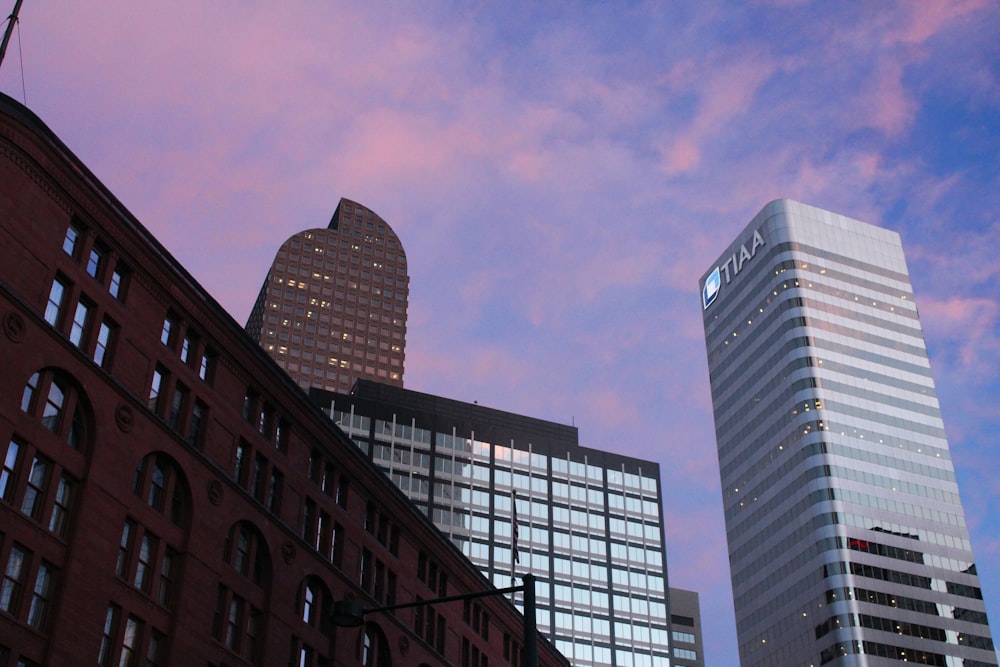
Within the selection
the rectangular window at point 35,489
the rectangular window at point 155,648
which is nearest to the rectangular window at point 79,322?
the rectangular window at point 35,489

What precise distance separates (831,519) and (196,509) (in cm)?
13614

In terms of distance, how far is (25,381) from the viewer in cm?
4388

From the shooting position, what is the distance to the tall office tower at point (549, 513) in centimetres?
16150

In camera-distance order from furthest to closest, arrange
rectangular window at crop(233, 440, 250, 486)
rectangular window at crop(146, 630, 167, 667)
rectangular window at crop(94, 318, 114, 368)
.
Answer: rectangular window at crop(233, 440, 250, 486)
rectangular window at crop(94, 318, 114, 368)
rectangular window at crop(146, 630, 167, 667)

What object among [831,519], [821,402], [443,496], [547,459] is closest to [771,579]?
[831,519]

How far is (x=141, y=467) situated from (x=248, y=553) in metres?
9.69

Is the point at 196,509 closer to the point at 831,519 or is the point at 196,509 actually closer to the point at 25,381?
the point at 25,381

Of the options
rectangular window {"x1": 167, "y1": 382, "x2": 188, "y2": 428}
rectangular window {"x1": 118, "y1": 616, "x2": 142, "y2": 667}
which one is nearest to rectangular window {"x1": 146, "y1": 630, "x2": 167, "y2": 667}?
rectangular window {"x1": 118, "y1": 616, "x2": 142, "y2": 667}

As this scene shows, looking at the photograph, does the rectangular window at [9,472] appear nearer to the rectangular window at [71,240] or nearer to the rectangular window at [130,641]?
the rectangular window at [130,641]

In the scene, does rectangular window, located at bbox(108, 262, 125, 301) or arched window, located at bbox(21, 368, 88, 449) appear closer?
arched window, located at bbox(21, 368, 88, 449)

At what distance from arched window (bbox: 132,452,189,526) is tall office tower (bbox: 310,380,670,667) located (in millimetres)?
106607

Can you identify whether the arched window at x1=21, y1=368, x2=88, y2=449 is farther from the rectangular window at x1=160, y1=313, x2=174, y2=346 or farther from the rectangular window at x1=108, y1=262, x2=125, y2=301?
the rectangular window at x1=160, y1=313, x2=174, y2=346

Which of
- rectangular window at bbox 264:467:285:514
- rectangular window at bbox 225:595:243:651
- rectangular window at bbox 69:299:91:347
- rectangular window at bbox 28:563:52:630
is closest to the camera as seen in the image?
rectangular window at bbox 28:563:52:630

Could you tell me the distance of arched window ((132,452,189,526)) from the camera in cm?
5047
